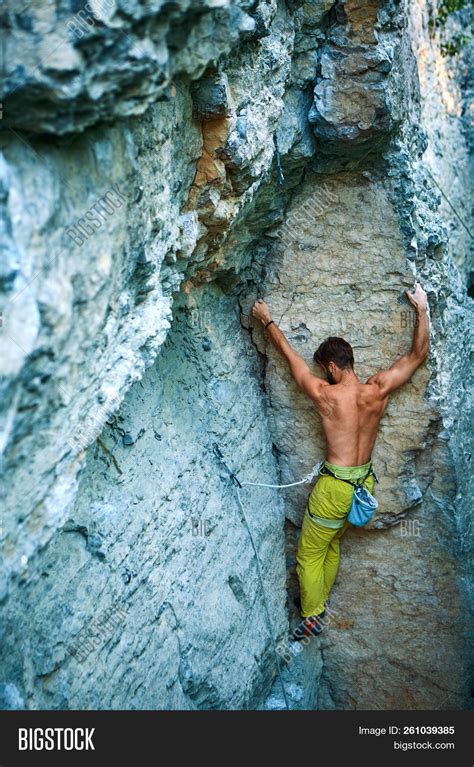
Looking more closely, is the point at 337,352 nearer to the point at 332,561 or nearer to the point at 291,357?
the point at 291,357

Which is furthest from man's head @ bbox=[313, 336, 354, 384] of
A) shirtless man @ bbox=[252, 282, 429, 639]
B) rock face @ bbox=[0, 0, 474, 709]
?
rock face @ bbox=[0, 0, 474, 709]

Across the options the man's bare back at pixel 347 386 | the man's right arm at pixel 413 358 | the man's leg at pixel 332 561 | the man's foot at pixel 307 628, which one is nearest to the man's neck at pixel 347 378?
the man's bare back at pixel 347 386

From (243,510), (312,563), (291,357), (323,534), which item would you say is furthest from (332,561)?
(291,357)

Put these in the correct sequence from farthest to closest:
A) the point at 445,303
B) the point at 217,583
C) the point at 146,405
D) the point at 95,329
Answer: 1. the point at 445,303
2. the point at 217,583
3. the point at 146,405
4. the point at 95,329

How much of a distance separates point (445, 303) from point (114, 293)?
7.33 feet

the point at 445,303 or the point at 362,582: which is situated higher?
the point at 445,303

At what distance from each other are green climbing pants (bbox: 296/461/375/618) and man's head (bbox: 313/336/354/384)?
52 cm

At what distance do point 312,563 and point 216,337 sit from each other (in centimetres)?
145

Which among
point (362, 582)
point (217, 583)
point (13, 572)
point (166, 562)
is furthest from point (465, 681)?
point (13, 572)

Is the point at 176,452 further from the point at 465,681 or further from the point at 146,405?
the point at 465,681

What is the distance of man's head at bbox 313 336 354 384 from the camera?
3.63m

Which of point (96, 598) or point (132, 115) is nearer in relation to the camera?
point (132, 115)

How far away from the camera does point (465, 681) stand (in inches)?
167

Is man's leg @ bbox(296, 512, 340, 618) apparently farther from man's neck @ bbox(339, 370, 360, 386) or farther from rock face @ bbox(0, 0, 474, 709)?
man's neck @ bbox(339, 370, 360, 386)
